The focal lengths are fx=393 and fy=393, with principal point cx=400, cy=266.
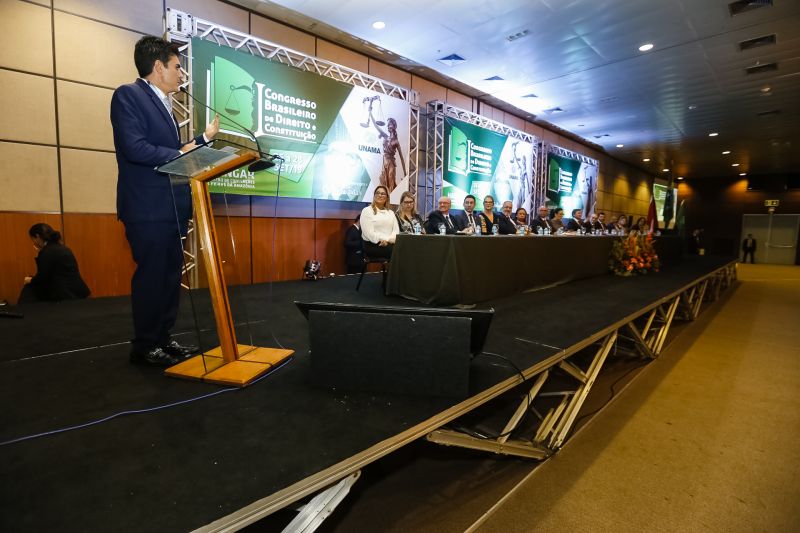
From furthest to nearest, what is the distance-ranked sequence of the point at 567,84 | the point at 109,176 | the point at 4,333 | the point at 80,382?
the point at 567,84, the point at 109,176, the point at 4,333, the point at 80,382

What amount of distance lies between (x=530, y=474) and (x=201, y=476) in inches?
56.2

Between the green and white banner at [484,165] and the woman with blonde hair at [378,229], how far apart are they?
10.6ft

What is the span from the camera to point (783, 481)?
1.78 metres

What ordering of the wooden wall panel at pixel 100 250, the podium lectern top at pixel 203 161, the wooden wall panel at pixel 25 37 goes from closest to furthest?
the podium lectern top at pixel 203 161 → the wooden wall panel at pixel 25 37 → the wooden wall panel at pixel 100 250

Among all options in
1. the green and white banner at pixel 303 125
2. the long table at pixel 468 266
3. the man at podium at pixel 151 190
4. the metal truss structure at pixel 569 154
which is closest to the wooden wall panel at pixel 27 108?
the green and white banner at pixel 303 125

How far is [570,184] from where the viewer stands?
10.1 metres

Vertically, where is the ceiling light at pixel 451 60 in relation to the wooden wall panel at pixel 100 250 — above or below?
above

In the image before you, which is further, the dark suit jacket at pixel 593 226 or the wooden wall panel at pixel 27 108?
the dark suit jacket at pixel 593 226

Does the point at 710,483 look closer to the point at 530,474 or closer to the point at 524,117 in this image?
the point at 530,474

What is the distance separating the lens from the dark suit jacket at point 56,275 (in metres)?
2.93

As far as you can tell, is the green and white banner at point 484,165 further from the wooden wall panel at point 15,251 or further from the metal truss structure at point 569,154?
the wooden wall panel at point 15,251

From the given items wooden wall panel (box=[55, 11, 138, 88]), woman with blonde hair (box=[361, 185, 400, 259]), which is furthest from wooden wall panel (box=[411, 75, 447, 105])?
wooden wall panel (box=[55, 11, 138, 88])

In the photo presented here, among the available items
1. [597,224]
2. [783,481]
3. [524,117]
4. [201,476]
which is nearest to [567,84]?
[524,117]

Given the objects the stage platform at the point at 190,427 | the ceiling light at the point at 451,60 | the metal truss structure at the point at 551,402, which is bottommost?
the metal truss structure at the point at 551,402
